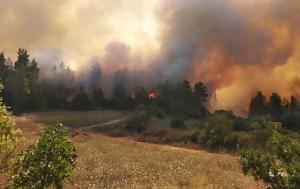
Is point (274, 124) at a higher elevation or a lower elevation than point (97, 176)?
higher

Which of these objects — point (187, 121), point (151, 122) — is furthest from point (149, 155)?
point (187, 121)

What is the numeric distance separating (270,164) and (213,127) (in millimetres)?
74346

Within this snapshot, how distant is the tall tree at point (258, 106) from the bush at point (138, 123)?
53.0 meters

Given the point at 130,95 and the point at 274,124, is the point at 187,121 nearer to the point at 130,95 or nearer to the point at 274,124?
the point at 130,95

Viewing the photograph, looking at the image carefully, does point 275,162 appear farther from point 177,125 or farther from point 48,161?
point 177,125

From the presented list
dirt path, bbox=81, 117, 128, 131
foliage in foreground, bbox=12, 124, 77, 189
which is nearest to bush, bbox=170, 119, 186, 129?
dirt path, bbox=81, 117, 128, 131

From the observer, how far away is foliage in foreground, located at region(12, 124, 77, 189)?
1237 inches

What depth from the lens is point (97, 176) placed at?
63688 mm

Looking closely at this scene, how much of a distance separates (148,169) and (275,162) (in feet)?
131

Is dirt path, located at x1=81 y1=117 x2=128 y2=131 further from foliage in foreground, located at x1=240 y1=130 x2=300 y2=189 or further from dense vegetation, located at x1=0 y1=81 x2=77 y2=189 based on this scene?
Answer: foliage in foreground, located at x1=240 y1=130 x2=300 y2=189

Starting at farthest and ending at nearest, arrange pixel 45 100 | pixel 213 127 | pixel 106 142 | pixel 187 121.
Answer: pixel 45 100
pixel 187 121
pixel 213 127
pixel 106 142

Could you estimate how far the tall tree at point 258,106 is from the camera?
16475cm

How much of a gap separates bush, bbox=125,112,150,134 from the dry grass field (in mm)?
33322

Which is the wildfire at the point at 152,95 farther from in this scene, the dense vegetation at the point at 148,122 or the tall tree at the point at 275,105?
the tall tree at the point at 275,105
